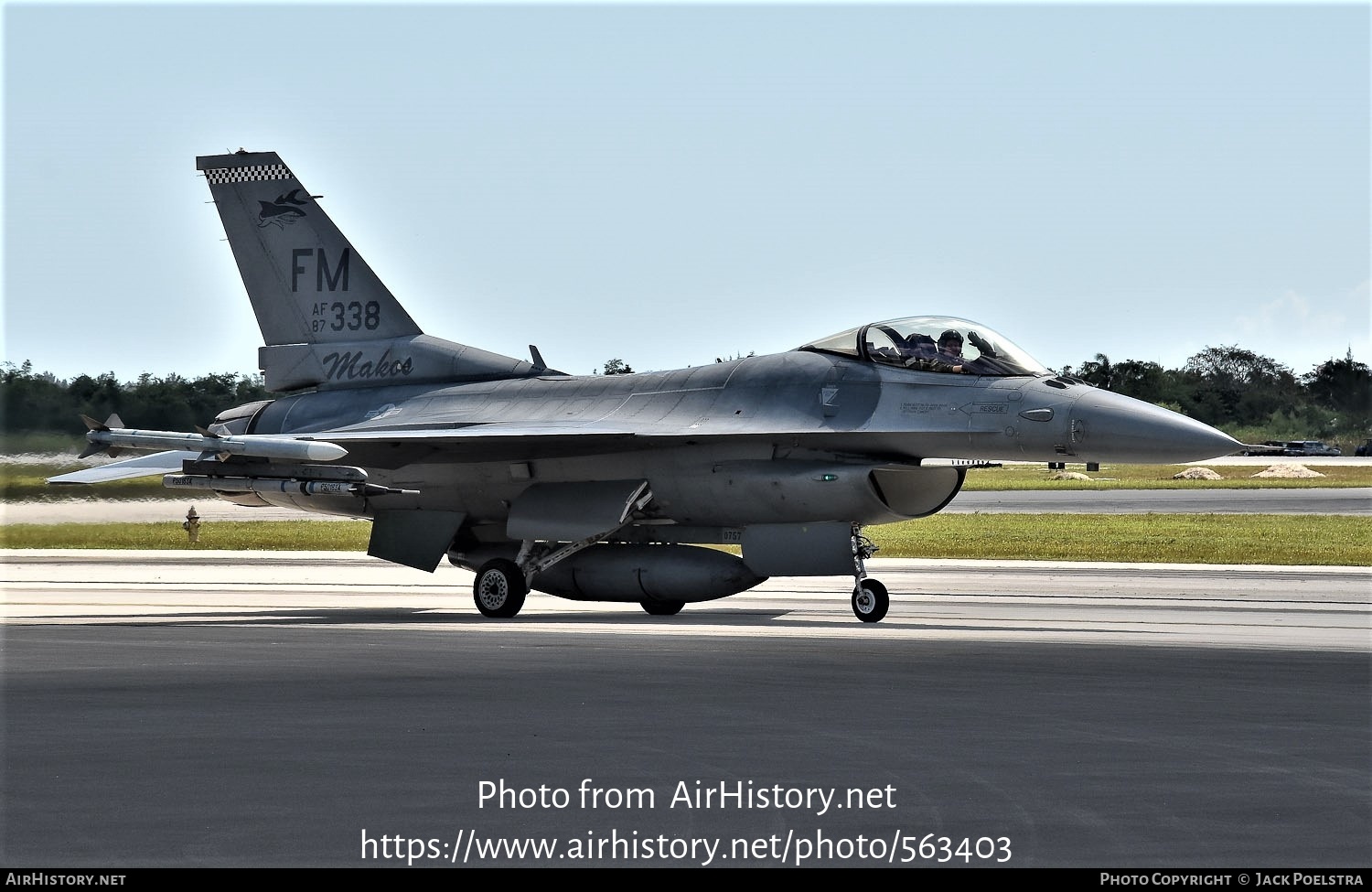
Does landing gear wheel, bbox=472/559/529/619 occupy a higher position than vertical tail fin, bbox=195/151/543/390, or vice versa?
vertical tail fin, bbox=195/151/543/390

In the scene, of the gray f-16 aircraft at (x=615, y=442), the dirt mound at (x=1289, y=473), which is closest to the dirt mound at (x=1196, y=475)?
the dirt mound at (x=1289, y=473)

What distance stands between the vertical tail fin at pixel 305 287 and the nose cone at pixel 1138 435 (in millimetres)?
9063

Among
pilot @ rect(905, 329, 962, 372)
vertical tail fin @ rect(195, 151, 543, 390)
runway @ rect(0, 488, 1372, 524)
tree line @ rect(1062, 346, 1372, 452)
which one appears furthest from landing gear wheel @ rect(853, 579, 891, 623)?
tree line @ rect(1062, 346, 1372, 452)

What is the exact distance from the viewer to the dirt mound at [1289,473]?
71500 mm

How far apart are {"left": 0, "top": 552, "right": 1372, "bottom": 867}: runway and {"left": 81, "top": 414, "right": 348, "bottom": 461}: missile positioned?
1.86 meters

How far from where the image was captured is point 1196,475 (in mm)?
73375

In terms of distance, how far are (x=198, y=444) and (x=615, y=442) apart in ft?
14.7

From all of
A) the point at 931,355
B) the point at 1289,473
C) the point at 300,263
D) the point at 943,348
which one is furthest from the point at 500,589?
the point at 1289,473

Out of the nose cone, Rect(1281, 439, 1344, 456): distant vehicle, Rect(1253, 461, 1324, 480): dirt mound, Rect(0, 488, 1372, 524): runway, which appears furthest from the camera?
Rect(1281, 439, 1344, 456): distant vehicle

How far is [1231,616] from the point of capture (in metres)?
17.2

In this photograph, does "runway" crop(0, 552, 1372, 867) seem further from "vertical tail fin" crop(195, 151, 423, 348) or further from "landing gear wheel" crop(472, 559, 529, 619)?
"vertical tail fin" crop(195, 151, 423, 348)

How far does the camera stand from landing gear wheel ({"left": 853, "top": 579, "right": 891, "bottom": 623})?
1695 centimetres

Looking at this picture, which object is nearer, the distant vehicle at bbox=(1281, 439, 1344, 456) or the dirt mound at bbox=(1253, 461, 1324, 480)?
the dirt mound at bbox=(1253, 461, 1324, 480)
